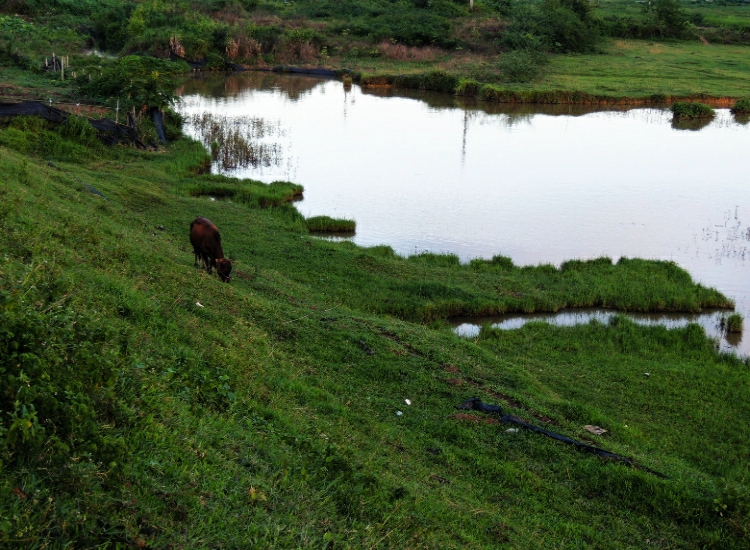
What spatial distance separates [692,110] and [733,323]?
1145 inches

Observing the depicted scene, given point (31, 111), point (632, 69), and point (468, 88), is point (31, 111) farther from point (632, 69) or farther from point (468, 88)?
point (632, 69)

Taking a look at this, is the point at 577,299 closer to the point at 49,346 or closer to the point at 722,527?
the point at 722,527

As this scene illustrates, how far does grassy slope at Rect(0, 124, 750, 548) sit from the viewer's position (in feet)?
16.7

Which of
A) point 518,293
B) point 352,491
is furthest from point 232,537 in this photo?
point 518,293

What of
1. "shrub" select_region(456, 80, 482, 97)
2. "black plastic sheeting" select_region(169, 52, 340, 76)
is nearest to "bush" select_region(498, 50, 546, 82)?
"shrub" select_region(456, 80, 482, 97)

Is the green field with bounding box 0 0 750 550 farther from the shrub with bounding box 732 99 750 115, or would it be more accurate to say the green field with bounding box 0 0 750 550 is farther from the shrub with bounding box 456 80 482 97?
the shrub with bounding box 732 99 750 115

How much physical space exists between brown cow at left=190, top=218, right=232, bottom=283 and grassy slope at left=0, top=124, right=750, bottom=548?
0.34 m

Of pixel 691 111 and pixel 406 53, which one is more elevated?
pixel 406 53

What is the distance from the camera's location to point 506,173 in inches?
1128

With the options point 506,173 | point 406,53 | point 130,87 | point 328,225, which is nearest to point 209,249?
point 328,225

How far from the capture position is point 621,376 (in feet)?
43.1

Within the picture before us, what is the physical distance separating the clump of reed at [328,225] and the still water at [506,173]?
35 cm

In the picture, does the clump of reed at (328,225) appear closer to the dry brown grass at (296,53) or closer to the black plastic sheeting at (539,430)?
the black plastic sheeting at (539,430)

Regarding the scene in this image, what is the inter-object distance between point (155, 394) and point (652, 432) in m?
7.84
